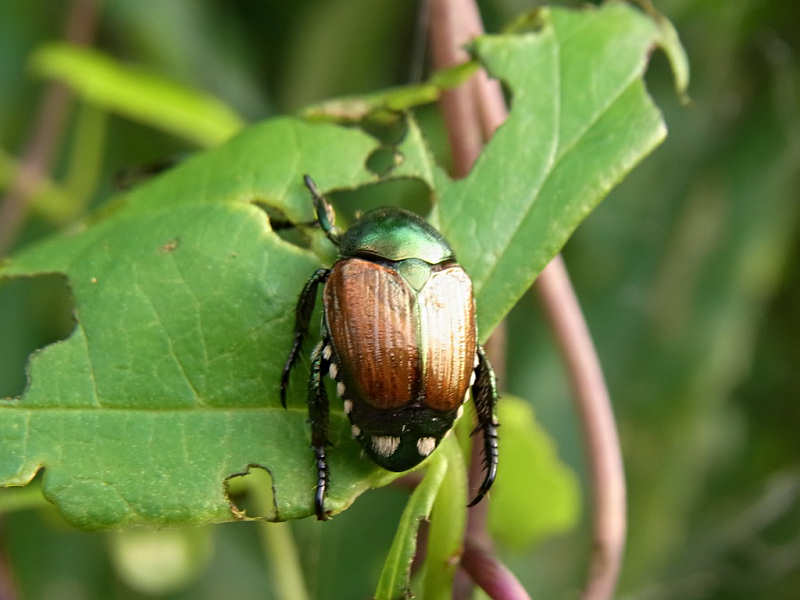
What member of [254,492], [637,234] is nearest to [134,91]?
[254,492]

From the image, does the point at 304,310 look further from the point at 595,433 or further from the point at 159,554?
the point at 159,554

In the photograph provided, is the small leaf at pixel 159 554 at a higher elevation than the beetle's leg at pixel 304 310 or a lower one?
lower

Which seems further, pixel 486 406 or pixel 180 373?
pixel 486 406

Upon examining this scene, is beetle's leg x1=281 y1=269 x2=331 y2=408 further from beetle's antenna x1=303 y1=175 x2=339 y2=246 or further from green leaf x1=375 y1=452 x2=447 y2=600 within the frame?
green leaf x1=375 y1=452 x2=447 y2=600

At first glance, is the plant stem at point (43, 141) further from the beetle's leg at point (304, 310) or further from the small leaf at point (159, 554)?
the beetle's leg at point (304, 310)

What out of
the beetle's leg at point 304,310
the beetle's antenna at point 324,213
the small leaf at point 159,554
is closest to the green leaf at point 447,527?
the beetle's leg at point 304,310

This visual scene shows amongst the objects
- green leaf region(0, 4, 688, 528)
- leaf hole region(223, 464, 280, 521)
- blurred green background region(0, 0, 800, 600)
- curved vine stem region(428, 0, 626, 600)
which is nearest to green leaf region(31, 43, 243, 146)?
blurred green background region(0, 0, 800, 600)

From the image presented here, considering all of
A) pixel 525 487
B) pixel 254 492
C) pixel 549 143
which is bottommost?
pixel 525 487
